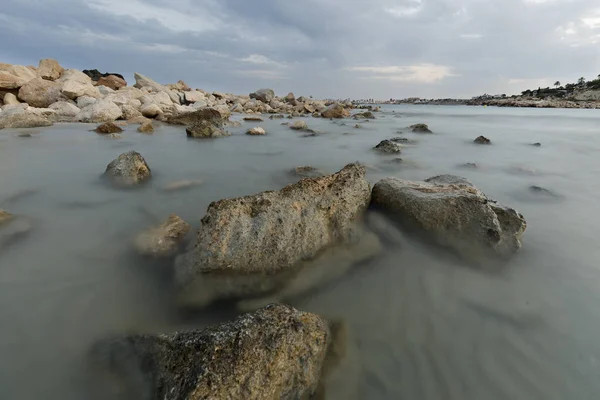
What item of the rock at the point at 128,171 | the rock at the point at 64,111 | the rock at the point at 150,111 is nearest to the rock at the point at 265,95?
the rock at the point at 150,111

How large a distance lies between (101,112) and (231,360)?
15.5 metres

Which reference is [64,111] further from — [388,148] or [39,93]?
[388,148]

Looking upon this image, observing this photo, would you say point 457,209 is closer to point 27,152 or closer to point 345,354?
point 345,354

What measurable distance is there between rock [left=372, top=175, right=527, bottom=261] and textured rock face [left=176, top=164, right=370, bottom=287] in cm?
69

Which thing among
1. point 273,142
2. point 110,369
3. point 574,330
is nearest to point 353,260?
point 574,330

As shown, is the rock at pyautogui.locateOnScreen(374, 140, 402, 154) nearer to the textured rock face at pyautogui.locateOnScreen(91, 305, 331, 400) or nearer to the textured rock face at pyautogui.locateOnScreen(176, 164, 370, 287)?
the textured rock face at pyautogui.locateOnScreen(176, 164, 370, 287)

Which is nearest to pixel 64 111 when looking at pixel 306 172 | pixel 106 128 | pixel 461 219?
pixel 106 128

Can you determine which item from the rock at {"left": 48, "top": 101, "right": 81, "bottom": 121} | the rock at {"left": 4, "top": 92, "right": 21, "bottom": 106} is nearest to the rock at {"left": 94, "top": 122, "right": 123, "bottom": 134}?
the rock at {"left": 48, "top": 101, "right": 81, "bottom": 121}

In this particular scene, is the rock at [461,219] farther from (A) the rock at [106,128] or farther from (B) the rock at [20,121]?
(B) the rock at [20,121]

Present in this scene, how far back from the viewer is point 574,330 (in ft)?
6.86

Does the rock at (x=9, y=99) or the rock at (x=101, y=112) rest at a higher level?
the rock at (x=9, y=99)

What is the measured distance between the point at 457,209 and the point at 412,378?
1.87 m

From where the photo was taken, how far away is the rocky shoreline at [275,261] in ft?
4.97

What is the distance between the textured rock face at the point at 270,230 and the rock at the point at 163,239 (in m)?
0.36
